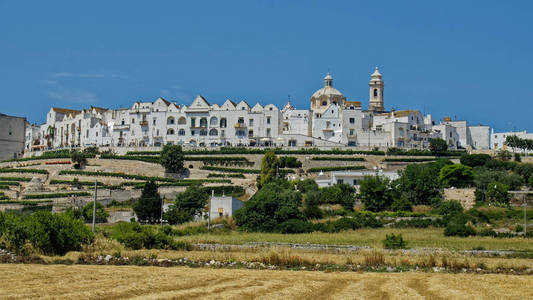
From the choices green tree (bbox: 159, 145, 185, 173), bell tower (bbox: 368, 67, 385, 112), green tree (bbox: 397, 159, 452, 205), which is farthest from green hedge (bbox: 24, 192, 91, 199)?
bell tower (bbox: 368, 67, 385, 112)

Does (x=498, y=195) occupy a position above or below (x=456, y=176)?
below

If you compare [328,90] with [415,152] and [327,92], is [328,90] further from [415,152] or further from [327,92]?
[415,152]

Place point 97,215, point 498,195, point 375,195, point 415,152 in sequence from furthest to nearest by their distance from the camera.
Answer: point 415,152
point 498,195
point 375,195
point 97,215

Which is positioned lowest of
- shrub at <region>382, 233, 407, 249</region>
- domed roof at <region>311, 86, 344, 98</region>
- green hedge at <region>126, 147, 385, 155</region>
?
shrub at <region>382, 233, 407, 249</region>

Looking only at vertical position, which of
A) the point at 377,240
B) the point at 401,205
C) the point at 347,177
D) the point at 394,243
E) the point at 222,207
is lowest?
the point at 377,240

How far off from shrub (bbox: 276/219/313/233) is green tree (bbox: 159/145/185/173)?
24.8 metres

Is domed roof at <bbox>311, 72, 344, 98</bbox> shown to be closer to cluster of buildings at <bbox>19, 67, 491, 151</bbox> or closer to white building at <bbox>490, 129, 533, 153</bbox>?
cluster of buildings at <bbox>19, 67, 491, 151</bbox>

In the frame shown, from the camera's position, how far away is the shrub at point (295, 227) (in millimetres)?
38844

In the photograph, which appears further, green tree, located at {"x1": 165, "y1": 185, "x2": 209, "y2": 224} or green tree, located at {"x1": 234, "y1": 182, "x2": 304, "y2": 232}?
green tree, located at {"x1": 165, "y1": 185, "x2": 209, "y2": 224}

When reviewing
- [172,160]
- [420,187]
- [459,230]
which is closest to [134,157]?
[172,160]

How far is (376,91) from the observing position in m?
85.0

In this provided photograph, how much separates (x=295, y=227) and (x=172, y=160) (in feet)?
85.6

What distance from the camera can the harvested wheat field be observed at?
16.6 metres

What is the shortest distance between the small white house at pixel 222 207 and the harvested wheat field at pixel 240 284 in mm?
21182
